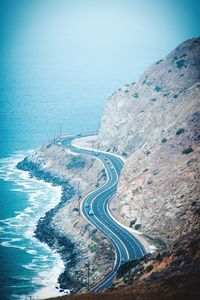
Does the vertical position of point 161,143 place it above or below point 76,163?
below

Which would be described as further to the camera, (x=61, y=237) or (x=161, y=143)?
(x=161, y=143)

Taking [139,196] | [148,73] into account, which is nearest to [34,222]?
[139,196]

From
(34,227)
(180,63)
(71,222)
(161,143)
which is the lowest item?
(71,222)

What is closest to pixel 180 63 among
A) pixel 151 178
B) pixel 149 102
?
pixel 149 102

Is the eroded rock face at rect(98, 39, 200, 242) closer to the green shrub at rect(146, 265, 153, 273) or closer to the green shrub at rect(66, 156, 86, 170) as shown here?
the green shrub at rect(66, 156, 86, 170)

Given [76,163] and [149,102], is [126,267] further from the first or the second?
[149,102]

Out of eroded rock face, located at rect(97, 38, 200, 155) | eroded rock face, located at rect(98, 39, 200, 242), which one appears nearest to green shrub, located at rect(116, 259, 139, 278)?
eroded rock face, located at rect(98, 39, 200, 242)
